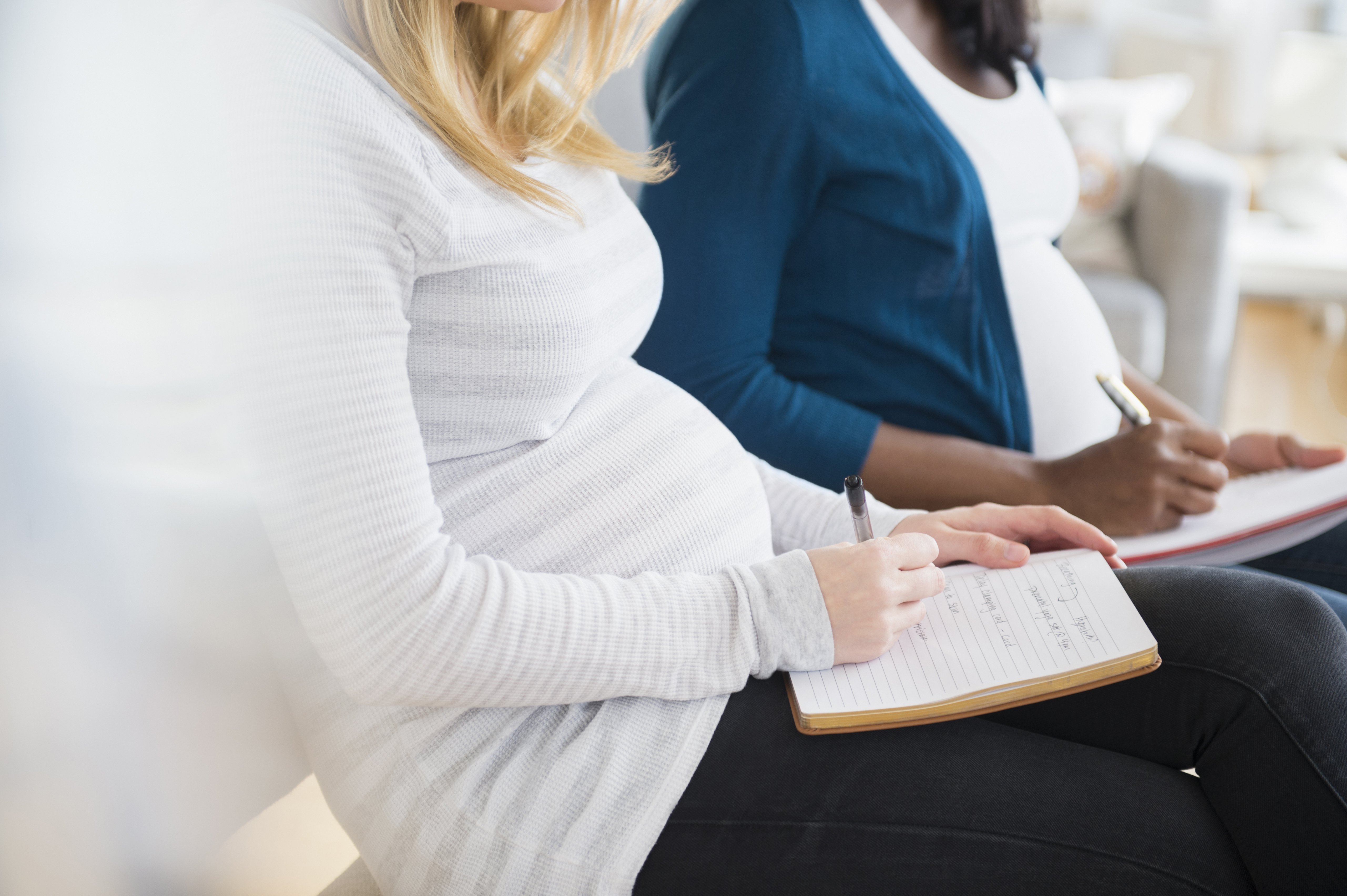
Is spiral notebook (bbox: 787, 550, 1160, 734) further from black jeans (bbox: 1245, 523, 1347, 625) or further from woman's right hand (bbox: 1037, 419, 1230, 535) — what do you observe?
black jeans (bbox: 1245, 523, 1347, 625)

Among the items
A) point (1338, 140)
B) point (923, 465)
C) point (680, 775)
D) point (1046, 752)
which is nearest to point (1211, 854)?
point (1046, 752)

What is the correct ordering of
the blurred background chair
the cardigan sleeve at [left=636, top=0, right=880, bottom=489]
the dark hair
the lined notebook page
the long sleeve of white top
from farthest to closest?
the blurred background chair
the dark hair
the cardigan sleeve at [left=636, top=0, right=880, bottom=489]
the lined notebook page
the long sleeve of white top

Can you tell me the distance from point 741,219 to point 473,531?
488 mm

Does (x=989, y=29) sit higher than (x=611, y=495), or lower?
higher

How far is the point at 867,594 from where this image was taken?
0.66m

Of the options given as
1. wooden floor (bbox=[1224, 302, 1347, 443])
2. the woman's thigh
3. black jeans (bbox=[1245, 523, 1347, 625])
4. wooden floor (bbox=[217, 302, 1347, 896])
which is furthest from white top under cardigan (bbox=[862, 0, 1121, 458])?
wooden floor (bbox=[1224, 302, 1347, 443])

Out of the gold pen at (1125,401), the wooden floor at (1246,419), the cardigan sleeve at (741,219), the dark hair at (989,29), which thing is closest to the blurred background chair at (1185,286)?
the wooden floor at (1246,419)

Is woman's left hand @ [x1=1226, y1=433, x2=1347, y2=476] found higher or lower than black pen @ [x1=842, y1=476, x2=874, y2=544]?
lower

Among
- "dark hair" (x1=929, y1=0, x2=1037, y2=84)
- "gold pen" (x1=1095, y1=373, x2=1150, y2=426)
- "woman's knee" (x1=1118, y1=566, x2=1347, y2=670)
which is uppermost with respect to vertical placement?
"dark hair" (x1=929, y1=0, x2=1037, y2=84)

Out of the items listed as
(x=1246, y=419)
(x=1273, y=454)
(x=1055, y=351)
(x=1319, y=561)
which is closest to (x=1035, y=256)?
(x=1055, y=351)

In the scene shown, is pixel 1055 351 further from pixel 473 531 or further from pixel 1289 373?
pixel 1289 373

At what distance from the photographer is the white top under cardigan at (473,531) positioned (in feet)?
1.78

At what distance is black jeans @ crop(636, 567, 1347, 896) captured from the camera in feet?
1.95

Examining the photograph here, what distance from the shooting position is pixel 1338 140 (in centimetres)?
246
